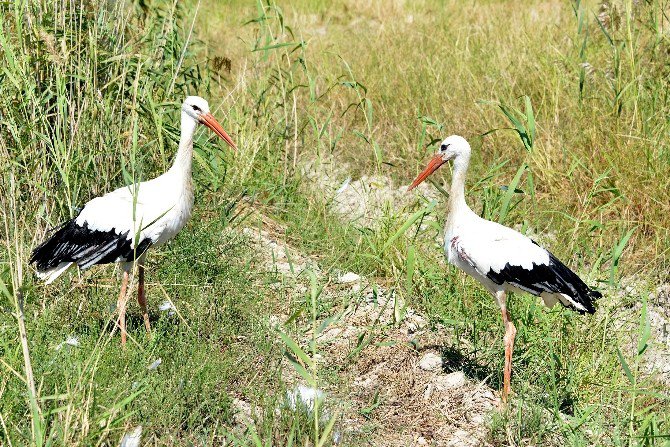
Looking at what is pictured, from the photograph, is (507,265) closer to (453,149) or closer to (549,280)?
(549,280)

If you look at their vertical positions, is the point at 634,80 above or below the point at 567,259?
above

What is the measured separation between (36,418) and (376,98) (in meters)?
5.06

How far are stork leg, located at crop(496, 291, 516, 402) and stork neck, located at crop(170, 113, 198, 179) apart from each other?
178 cm

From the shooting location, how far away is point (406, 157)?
23.3 feet

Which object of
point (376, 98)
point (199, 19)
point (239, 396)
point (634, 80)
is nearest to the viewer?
point (239, 396)

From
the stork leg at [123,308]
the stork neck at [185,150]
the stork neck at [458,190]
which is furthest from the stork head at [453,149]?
the stork leg at [123,308]

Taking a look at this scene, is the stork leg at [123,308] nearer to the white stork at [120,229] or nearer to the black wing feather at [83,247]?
the white stork at [120,229]

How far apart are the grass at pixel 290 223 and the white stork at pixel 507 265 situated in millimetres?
193

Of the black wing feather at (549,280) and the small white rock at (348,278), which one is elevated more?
the black wing feather at (549,280)

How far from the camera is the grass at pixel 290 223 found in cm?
407

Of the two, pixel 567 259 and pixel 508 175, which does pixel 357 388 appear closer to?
pixel 567 259

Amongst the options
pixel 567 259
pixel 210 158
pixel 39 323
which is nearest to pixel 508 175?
pixel 567 259

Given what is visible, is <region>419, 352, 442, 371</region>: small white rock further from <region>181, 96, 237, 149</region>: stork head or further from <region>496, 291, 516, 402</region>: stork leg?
<region>181, 96, 237, 149</region>: stork head

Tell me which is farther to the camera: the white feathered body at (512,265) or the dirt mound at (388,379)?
the white feathered body at (512,265)
